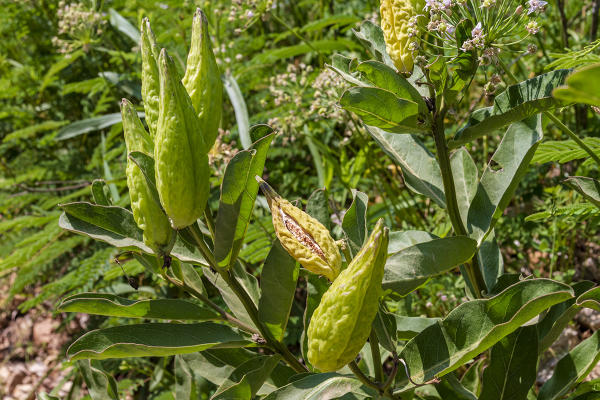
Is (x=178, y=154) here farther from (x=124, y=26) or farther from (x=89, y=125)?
(x=124, y=26)

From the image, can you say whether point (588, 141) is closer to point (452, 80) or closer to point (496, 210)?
point (496, 210)

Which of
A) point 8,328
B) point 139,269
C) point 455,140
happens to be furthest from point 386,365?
point 8,328

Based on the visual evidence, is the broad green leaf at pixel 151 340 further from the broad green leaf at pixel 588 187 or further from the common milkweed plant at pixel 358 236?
the broad green leaf at pixel 588 187

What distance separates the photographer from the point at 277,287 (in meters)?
1.38

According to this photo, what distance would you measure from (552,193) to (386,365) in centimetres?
106

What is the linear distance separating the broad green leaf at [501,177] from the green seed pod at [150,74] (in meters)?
0.80

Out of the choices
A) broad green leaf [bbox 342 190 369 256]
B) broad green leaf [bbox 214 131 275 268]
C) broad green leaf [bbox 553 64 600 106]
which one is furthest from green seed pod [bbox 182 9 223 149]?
broad green leaf [bbox 553 64 600 106]

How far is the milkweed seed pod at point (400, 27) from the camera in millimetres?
→ 1183

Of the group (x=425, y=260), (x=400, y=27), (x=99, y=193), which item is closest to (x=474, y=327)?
(x=425, y=260)

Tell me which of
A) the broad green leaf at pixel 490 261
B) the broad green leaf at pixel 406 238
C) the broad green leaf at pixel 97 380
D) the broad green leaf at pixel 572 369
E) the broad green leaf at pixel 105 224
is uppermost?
the broad green leaf at pixel 105 224

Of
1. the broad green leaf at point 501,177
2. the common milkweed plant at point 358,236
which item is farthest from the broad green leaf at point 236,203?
the broad green leaf at point 501,177

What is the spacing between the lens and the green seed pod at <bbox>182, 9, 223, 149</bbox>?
1136 millimetres

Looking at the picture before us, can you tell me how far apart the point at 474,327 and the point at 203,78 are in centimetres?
74

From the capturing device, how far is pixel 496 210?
1.38m
